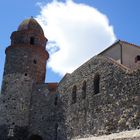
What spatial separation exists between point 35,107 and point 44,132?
2218 millimetres

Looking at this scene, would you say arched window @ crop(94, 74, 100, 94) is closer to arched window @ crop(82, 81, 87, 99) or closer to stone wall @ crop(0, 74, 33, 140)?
arched window @ crop(82, 81, 87, 99)

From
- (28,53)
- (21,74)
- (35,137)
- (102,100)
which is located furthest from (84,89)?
(28,53)

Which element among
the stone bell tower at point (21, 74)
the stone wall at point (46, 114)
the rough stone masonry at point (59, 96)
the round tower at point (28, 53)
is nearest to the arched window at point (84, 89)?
the rough stone masonry at point (59, 96)

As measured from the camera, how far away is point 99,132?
2131 cm

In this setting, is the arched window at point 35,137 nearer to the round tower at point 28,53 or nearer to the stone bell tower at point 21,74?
the stone bell tower at point 21,74

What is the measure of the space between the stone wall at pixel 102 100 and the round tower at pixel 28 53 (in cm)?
381

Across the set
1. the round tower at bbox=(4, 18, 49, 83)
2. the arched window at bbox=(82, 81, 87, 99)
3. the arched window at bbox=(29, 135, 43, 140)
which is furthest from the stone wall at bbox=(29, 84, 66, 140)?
the arched window at bbox=(82, 81, 87, 99)

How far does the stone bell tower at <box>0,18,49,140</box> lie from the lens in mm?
27766

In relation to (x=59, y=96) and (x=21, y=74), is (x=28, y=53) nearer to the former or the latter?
(x=21, y=74)

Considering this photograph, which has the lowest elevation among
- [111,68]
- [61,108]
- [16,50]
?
[61,108]

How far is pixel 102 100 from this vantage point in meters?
21.7

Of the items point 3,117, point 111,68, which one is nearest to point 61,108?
point 3,117

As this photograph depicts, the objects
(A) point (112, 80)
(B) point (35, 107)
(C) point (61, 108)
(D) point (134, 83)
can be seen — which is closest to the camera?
(D) point (134, 83)

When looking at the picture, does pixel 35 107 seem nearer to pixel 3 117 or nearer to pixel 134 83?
pixel 3 117
